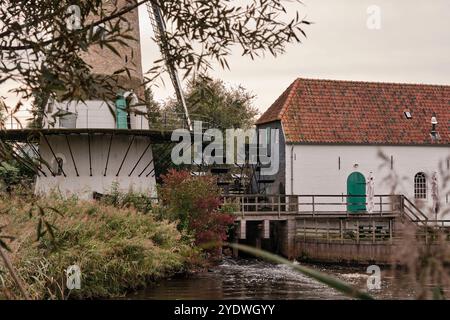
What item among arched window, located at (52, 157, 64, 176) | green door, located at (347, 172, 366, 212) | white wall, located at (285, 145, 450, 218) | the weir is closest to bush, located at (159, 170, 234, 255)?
the weir

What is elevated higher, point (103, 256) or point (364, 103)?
point (364, 103)

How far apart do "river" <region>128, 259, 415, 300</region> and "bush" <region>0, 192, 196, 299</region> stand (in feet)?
1.64

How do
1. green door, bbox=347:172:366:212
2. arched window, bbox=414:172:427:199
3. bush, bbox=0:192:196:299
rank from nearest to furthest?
bush, bbox=0:192:196:299
green door, bbox=347:172:366:212
arched window, bbox=414:172:427:199

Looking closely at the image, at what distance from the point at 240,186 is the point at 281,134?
363cm

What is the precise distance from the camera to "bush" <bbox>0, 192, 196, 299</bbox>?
1180 cm

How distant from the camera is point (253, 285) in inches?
703

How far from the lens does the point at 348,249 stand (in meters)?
23.7

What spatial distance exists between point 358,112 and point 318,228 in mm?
6465

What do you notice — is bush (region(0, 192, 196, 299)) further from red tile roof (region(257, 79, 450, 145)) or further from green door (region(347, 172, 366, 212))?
green door (region(347, 172, 366, 212))

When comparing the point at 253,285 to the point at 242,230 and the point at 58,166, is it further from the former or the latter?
the point at 58,166

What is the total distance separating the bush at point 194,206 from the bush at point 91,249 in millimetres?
2223
